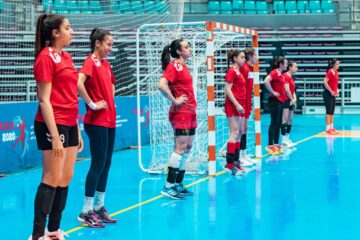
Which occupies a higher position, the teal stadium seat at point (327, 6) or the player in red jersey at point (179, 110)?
the teal stadium seat at point (327, 6)

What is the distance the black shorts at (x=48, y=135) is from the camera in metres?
5.11

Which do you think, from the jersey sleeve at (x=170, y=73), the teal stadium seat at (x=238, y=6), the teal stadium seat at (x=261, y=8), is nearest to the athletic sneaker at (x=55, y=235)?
the jersey sleeve at (x=170, y=73)

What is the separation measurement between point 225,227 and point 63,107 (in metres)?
2.08

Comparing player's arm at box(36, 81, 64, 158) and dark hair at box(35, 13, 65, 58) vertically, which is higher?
dark hair at box(35, 13, 65, 58)

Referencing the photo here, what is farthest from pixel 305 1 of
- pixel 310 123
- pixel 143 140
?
pixel 143 140

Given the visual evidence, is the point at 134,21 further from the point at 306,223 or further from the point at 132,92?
the point at 306,223

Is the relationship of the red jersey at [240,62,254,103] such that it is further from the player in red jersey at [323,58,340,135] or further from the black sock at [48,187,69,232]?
the player in red jersey at [323,58,340,135]

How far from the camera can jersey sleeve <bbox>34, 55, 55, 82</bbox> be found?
196 inches

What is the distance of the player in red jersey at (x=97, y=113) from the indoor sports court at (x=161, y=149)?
0.01 meters

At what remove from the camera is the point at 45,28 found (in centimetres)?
521

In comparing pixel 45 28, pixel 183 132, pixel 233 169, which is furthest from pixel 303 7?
pixel 45 28

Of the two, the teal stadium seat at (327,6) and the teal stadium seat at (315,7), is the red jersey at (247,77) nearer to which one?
the teal stadium seat at (315,7)

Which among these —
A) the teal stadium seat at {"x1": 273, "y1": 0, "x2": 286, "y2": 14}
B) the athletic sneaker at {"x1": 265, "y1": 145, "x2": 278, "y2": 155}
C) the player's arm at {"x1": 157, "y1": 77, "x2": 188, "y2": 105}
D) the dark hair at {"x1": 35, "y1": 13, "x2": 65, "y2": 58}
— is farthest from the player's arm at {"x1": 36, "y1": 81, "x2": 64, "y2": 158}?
the teal stadium seat at {"x1": 273, "y1": 0, "x2": 286, "y2": 14}

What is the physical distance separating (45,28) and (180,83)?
2.98m
